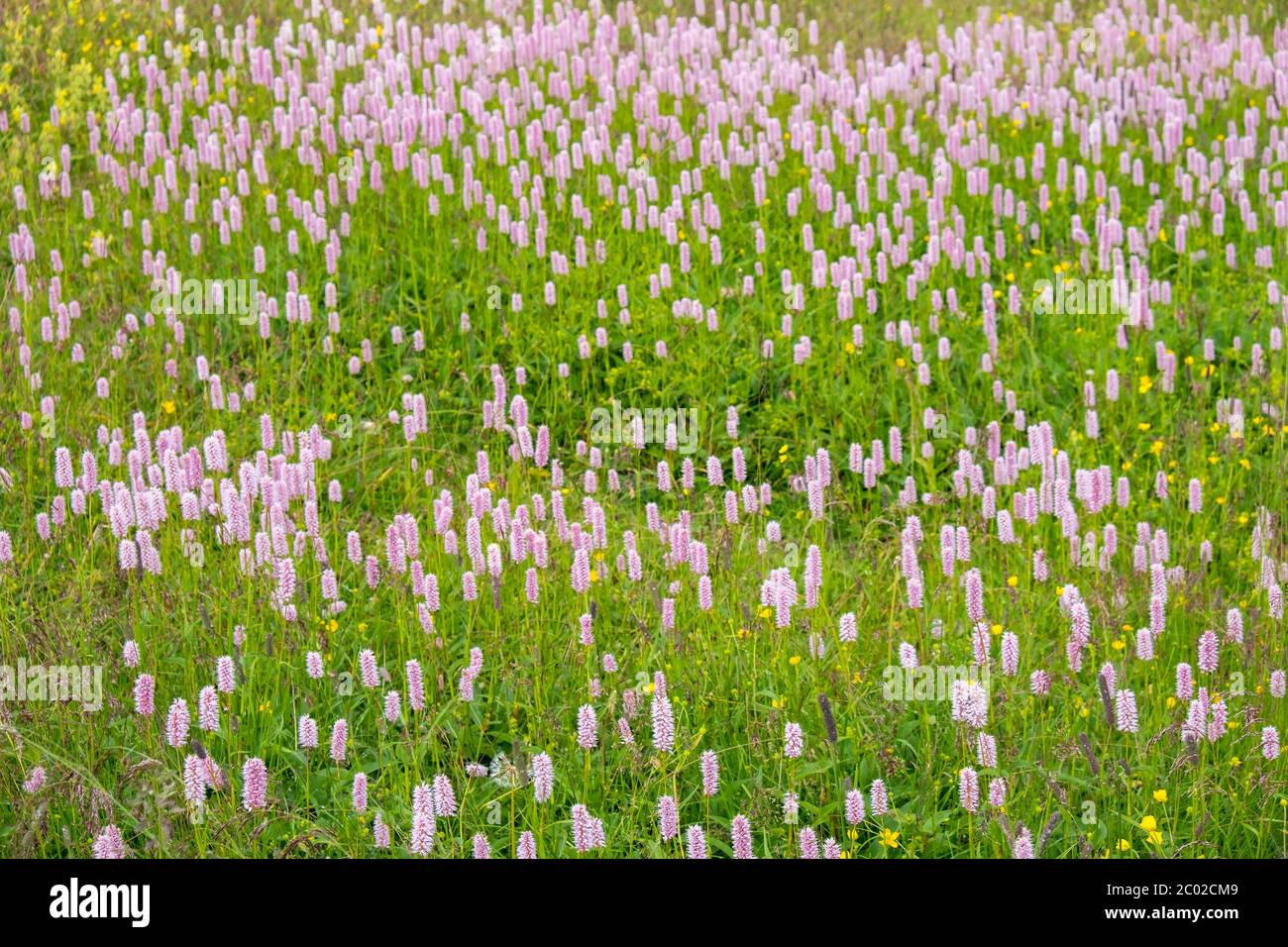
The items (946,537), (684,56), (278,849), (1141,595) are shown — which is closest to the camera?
(278,849)

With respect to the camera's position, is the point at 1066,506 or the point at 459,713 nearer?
the point at 459,713

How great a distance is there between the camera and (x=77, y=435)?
21.4ft

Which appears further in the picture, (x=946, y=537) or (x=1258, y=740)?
(x=946, y=537)

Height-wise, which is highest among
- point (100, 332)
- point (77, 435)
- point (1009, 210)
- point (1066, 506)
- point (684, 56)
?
point (684, 56)

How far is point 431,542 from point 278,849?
181 centimetres

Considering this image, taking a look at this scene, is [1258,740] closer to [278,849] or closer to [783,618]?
[783,618]

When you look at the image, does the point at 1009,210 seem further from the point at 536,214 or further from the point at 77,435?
the point at 77,435

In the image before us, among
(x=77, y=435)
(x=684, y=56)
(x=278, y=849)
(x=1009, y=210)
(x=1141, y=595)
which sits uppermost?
(x=684, y=56)

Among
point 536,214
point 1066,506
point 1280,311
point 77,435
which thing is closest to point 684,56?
point 536,214

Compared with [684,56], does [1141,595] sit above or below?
below

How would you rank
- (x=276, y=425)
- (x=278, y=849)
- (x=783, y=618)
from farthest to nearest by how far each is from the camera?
(x=276, y=425)
(x=783, y=618)
(x=278, y=849)

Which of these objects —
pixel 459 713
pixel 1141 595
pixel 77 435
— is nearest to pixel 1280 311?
pixel 1141 595

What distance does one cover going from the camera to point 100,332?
7.77 metres

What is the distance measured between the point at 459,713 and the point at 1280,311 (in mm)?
5296
